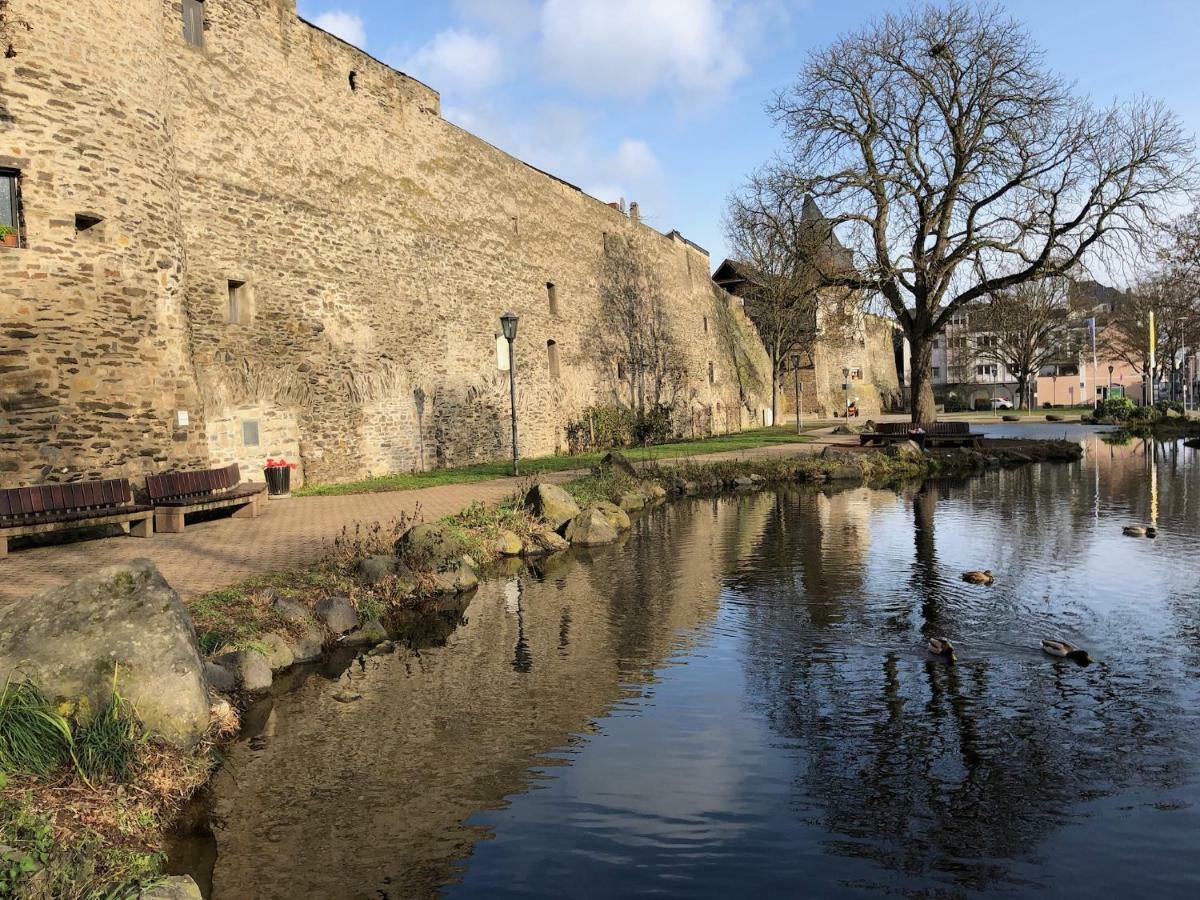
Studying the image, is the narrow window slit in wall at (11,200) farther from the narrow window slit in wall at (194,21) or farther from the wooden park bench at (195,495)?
the narrow window slit in wall at (194,21)

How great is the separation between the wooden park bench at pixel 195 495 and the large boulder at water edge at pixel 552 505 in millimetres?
4436

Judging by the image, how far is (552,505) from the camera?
1305 centimetres

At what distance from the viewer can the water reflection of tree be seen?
4.12m

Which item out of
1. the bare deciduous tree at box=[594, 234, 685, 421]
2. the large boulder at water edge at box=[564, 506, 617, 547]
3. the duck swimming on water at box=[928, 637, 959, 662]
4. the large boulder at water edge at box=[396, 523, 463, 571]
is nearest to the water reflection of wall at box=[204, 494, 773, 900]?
the large boulder at water edge at box=[396, 523, 463, 571]

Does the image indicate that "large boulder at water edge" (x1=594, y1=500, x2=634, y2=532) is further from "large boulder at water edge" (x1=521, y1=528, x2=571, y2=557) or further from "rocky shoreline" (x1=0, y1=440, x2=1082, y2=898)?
"large boulder at water edge" (x1=521, y1=528, x2=571, y2=557)

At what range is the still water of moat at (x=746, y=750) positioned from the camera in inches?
155

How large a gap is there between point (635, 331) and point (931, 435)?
13279mm

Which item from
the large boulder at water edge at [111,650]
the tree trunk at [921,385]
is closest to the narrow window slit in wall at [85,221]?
the large boulder at water edge at [111,650]

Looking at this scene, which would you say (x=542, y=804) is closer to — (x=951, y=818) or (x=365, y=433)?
(x=951, y=818)

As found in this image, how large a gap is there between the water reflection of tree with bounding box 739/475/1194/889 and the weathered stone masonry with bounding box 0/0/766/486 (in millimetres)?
10575

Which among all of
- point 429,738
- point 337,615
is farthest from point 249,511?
point 429,738

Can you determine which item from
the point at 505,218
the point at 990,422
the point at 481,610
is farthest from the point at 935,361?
the point at 481,610

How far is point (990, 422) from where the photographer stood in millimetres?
43719

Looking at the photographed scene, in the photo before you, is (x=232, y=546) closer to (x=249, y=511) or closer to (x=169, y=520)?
(x=169, y=520)
